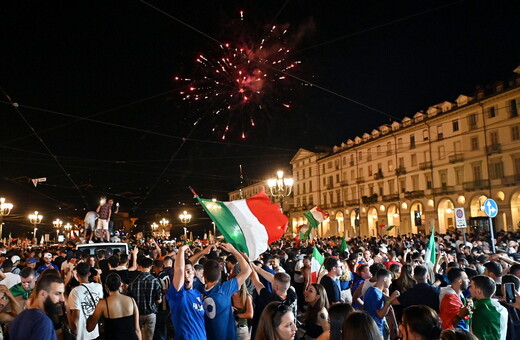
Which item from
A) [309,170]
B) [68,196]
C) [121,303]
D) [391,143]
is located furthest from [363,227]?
[121,303]

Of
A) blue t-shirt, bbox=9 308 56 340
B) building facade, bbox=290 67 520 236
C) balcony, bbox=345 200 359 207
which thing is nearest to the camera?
blue t-shirt, bbox=9 308 56 340

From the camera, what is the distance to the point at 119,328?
5582 millimetres

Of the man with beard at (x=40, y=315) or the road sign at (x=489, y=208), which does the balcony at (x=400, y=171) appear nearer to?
the road sign at (x=489, y=208)

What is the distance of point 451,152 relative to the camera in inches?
1896

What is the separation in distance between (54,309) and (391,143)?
5825 cm

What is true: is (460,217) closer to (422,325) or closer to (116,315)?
(422,325)

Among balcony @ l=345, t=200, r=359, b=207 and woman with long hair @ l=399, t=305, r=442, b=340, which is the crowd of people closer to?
woman with long hair @ l=399, t=305, r=442, b=340

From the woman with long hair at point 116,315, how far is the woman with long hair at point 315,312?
7.55ft

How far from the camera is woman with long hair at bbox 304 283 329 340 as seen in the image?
4.96 m

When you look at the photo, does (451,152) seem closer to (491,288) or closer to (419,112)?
(419,112)

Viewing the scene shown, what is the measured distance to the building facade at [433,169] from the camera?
4106cm

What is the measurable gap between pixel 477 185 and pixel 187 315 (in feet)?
150

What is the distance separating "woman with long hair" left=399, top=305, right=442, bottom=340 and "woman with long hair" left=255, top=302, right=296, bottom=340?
3.21 ft

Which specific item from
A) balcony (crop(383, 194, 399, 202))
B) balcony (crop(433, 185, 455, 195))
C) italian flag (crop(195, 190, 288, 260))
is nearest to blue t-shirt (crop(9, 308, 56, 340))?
italian flag (crop(195, 190, 288, 260))
